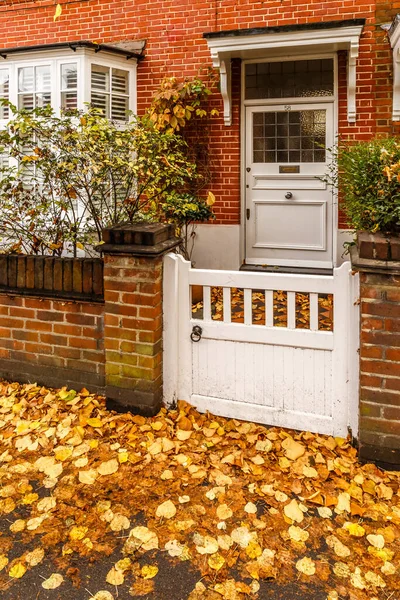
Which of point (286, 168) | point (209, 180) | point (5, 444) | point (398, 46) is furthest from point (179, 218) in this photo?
point (5, 444)

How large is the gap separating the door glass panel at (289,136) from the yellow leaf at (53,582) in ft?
21.7

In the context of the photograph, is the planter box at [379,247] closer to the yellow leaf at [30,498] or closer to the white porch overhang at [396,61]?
the yellow leaf at [30,498]

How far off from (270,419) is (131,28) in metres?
7.02

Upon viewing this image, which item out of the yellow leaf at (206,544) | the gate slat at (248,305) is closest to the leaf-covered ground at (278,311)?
the gate slat at (248,305)

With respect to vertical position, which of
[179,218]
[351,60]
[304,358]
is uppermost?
[351,60]

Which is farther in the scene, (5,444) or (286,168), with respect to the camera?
(286,168)

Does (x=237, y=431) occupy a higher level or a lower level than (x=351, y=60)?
lower

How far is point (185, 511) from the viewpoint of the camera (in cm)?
263

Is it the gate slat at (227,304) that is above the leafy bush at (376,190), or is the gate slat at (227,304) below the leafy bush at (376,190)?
below

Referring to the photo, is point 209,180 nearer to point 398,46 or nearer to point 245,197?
point 245,197

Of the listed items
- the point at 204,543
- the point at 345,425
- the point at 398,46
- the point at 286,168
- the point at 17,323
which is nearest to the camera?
the point at 204,543

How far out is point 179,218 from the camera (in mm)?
6574

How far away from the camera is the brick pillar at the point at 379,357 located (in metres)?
2.88

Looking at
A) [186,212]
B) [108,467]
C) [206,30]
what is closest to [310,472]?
[108,467]
